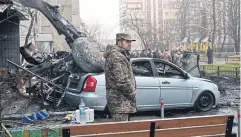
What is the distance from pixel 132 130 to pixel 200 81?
20.5 ft

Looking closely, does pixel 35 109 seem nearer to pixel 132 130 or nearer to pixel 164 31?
pixel 132 130

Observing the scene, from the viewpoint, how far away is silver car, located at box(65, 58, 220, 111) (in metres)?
8.63

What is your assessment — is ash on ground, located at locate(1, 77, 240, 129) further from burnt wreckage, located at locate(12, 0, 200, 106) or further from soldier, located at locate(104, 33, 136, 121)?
soldier, located at locate(104, 33, 136, 121)

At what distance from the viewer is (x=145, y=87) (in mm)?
9000

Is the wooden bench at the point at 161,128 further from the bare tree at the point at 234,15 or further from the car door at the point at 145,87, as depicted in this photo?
the bare tree at the point at 234,15

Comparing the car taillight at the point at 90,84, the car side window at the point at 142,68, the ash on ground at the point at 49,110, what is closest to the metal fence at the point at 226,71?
the ash on ground at the point at 49,110

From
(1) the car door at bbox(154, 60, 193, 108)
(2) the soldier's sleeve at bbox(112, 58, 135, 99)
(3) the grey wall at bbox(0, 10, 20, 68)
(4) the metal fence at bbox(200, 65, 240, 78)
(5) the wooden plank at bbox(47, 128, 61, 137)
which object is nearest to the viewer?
(5) the wooden plank at bbox(47, 128, 61, 137)

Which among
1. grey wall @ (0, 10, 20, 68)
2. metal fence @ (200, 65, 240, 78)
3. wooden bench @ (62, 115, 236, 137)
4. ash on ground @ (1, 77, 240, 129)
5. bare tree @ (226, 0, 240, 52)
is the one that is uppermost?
bare tree @ (226, 0, 240, 52)

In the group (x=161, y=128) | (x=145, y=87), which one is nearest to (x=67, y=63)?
(x=145, y=87)

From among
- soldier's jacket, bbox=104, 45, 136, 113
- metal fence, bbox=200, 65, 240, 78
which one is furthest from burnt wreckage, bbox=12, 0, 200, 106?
metal fence, bbox=200, 65, 240, 78

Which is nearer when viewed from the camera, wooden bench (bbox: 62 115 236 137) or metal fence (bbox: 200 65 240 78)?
wooden bench (bbox: 62 115 236 137)

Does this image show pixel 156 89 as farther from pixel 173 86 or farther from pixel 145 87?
pixel 173 86

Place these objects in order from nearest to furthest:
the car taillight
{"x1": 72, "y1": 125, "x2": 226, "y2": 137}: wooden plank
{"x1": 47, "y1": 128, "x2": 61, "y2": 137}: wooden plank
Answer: {"x1": 72, "y1": 125, "x2": 226, "y2": 137}: wooden plank → {"x1": 47, "y1": 128, "x2": 61, "y2": 137}: wooden plank → the car taillight

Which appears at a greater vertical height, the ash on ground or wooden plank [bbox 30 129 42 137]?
wooden plank [bbox 30 129 42 137]
